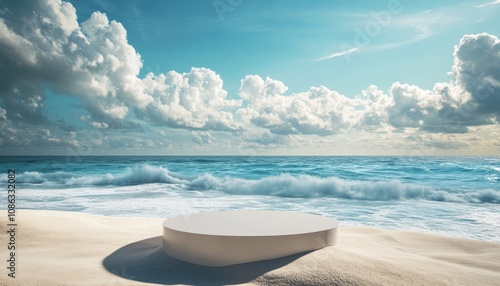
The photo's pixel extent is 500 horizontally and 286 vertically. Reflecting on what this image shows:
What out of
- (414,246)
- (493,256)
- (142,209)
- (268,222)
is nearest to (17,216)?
(268,222)

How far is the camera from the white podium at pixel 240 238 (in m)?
3.01

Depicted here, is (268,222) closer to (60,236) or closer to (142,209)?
(60,236)

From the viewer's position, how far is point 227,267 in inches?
119

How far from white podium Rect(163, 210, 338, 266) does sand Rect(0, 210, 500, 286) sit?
77mm

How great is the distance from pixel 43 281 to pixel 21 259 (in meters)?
0.95

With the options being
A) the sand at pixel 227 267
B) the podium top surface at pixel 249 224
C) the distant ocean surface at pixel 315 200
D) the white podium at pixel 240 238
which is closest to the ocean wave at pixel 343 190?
the distant ocean surface at pixel 315 200

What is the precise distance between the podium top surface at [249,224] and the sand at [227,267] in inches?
10.6

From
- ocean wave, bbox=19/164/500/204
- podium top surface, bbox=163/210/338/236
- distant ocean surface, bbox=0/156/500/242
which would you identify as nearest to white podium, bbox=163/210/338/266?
podium top surface, bbox=163/210/338/236

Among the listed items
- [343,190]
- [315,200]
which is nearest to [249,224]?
[315,200]

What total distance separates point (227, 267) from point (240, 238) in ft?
1.01

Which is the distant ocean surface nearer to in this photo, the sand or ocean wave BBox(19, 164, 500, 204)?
ocean wave BBox(19, 164, 500, 204)

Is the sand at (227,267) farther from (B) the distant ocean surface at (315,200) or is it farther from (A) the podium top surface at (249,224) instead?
(B) the distant ocean surface at (315,200)

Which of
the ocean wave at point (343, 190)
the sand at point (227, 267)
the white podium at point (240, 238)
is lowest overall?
the ocean wave at point (343, 190)

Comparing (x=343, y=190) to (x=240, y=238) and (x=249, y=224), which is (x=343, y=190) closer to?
(x=249, y=224)
